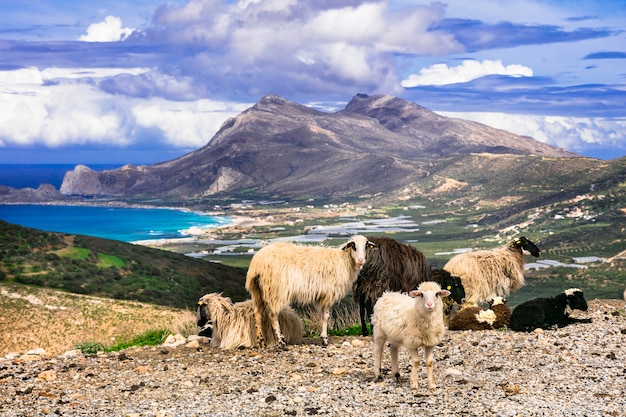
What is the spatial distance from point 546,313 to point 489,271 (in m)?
3.35

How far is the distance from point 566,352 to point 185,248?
155m

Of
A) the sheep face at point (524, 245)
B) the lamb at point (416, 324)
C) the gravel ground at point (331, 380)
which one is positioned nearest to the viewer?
the gravel ground at point (331, 380)

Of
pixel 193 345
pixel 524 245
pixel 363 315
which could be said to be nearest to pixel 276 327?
pixel 193 345

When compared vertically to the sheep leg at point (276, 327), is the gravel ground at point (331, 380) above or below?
below

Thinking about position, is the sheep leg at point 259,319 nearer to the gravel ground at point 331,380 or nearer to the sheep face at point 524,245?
the gravel ground at point 331,380

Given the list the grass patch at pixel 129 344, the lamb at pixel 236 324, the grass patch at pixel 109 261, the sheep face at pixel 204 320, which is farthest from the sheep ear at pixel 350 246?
the grass patch at pixel 109 261

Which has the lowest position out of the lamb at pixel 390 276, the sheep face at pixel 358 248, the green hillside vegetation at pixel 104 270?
the green hillside vegetation at pixel 104 270

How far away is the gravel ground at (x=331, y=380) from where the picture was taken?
10836 millimetres

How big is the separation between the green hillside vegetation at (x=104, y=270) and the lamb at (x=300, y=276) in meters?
32.7

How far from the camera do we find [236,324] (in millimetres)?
15328

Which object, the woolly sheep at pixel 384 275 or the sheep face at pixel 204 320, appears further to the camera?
the woolly sheep at pixel 384 275

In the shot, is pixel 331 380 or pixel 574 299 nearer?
pixel 331 380

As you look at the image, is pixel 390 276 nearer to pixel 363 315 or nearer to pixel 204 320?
pixel 363 315

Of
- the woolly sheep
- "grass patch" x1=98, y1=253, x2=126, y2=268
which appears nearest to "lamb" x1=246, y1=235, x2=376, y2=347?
the woolly sheep
